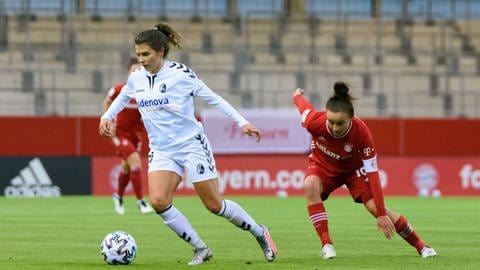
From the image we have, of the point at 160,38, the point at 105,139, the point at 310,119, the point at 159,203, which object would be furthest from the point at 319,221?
the point at 105,139

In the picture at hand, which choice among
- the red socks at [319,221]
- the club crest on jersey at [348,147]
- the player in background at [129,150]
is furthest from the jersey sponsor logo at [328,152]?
the player in background at [129,150]

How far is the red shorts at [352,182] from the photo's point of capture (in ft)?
39.1

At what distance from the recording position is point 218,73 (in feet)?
108

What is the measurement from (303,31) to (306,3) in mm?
2331

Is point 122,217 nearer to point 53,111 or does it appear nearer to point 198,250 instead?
point 198,250

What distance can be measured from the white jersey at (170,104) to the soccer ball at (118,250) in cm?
88

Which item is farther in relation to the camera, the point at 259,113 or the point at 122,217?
the point at 259,113

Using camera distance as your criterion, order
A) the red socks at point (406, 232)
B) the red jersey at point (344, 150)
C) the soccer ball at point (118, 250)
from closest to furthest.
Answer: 1. the soccer ball at point (118, 250)
2. the red jersey at point (344, 150)
3. the red socks at point (406, 232)

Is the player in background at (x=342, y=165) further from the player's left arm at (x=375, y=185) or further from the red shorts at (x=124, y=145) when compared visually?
the red shorts at (x=124, y=145)

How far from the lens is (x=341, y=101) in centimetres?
1113

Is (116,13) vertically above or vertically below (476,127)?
above

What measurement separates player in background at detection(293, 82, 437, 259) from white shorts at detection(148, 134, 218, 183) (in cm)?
121

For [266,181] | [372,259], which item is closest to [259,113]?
[266,181]

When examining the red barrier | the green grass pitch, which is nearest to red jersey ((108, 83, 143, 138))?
the green grass pitch
